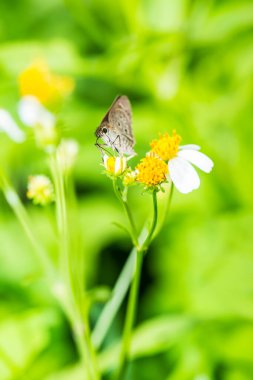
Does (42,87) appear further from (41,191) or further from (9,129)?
(41,191)

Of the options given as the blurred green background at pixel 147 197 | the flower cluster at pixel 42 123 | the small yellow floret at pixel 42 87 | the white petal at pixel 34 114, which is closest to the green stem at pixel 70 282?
the flower cluster at pixel 42 123

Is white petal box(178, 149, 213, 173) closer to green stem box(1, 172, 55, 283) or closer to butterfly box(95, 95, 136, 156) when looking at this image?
butterfly box(95, 95, 136, 156)

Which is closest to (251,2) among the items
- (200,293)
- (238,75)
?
(238,75)

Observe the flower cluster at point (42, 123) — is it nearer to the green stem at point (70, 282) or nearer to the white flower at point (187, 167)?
the green stem at point (70, 282)

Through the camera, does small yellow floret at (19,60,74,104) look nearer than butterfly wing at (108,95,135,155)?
No

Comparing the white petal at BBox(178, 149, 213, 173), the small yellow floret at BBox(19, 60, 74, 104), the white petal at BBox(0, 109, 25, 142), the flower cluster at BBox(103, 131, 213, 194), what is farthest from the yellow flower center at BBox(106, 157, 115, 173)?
the small yellow floret at BBox(19, 60, 74, 104)

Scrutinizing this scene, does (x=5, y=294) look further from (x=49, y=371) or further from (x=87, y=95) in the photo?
(x=87, y=95)
